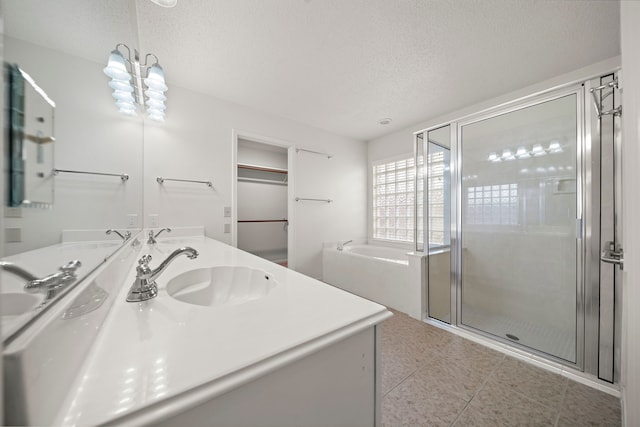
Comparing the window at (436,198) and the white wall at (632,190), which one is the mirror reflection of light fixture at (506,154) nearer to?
the window at (436,198)

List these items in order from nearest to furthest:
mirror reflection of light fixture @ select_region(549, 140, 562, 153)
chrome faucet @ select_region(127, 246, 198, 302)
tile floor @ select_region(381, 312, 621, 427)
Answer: chrome faucet @ select_region(127, 246, 198, 302)
tile floor @ select_region(381, 312, 621, 427)
mirror reflection of light fixture @ select_region(549, 140, 562, 153)

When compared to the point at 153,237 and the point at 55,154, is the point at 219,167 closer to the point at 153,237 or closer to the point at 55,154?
the point at 153,237

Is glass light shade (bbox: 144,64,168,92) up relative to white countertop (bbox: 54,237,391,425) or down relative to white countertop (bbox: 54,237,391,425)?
up

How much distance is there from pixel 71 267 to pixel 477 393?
1.96m

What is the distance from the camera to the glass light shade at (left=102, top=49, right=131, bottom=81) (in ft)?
2.42

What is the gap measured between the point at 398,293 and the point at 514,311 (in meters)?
0.99

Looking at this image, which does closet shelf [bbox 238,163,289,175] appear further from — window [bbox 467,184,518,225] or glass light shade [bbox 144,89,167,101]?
window [bbox 467,184,518,225]

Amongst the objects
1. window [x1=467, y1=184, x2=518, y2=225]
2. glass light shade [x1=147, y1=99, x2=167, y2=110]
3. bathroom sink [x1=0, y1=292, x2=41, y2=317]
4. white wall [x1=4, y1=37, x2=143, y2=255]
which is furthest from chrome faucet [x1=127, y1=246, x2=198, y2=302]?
window [x1=467, y1=184, x2=518, y2=225]

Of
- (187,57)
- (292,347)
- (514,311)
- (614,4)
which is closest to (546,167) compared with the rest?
(614,4)

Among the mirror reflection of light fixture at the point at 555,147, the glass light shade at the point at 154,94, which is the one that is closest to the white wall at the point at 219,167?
the glass light shade at the point at 154,94

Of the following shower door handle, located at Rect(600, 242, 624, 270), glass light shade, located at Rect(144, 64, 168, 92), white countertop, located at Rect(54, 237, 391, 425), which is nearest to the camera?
white countertop, located at Rect(54, 237, 391, 425)

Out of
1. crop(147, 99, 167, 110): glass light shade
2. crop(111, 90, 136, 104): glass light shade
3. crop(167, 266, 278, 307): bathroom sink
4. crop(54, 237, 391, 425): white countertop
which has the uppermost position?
crop(147, 99, 167, 110): glass light shade

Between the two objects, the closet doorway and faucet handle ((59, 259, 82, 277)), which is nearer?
faucet handle ((59, 259, 82, 277))

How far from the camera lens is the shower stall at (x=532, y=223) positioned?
1497mm
